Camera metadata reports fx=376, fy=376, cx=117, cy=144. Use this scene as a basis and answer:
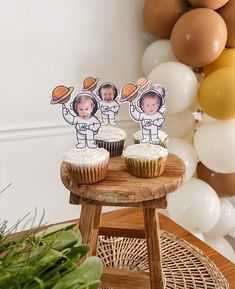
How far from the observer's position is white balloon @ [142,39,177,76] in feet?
4.42

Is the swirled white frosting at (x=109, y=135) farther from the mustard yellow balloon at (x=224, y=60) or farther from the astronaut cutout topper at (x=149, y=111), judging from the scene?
the mustard yellow balloon at (x=224, y=60)

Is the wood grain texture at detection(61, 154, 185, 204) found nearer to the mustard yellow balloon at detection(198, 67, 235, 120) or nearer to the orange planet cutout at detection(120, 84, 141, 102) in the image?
the orange planet cutout at detection(120, 84, 141, 102)

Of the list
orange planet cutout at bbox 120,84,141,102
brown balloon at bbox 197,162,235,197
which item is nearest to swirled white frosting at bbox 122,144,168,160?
orange planet cutout at bbox 120,84,141,102

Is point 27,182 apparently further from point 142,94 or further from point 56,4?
point 142,94

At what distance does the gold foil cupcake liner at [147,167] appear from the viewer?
74 cm

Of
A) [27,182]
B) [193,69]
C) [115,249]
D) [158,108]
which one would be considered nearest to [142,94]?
[158,108]

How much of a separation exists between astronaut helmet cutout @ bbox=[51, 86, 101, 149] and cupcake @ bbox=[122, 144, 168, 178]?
86mm

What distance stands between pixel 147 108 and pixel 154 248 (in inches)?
11.8

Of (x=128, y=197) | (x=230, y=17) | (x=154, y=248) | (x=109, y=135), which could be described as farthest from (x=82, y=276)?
(x=230, y=17)

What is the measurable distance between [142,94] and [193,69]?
2.22 ft

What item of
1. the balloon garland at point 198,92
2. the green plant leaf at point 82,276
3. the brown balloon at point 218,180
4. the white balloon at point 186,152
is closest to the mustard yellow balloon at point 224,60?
the balloon garland at point 198,92

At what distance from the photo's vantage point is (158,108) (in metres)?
0.76

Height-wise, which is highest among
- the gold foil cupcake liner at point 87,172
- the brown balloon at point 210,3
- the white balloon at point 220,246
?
the brown balloon at point 210,3

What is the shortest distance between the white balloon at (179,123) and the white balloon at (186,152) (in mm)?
41
